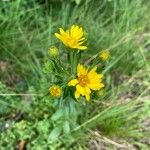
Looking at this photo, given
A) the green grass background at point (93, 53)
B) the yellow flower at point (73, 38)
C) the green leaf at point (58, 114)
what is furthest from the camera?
the green grass background at point (93, 53)

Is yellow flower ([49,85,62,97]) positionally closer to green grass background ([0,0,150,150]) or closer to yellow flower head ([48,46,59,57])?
yellow flower head ([48,46,59,57])

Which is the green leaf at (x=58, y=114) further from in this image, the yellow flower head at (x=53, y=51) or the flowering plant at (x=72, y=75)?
A: the yellow flower head at (x=53, y=51)

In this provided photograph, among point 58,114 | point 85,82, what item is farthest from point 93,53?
point 85,82

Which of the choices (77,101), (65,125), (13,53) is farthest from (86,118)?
(13,53)

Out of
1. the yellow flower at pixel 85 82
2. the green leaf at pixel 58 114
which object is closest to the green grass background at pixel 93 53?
the green leaf at pixel 58 114

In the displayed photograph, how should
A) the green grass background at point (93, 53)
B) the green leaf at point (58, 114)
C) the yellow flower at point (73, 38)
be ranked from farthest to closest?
1. the green grass background at point (93, 53)
2. the green leaf at point (58, 114)
3. the yellow flower at point (73, 38)

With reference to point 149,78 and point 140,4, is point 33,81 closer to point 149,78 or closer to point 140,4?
point 149,78
